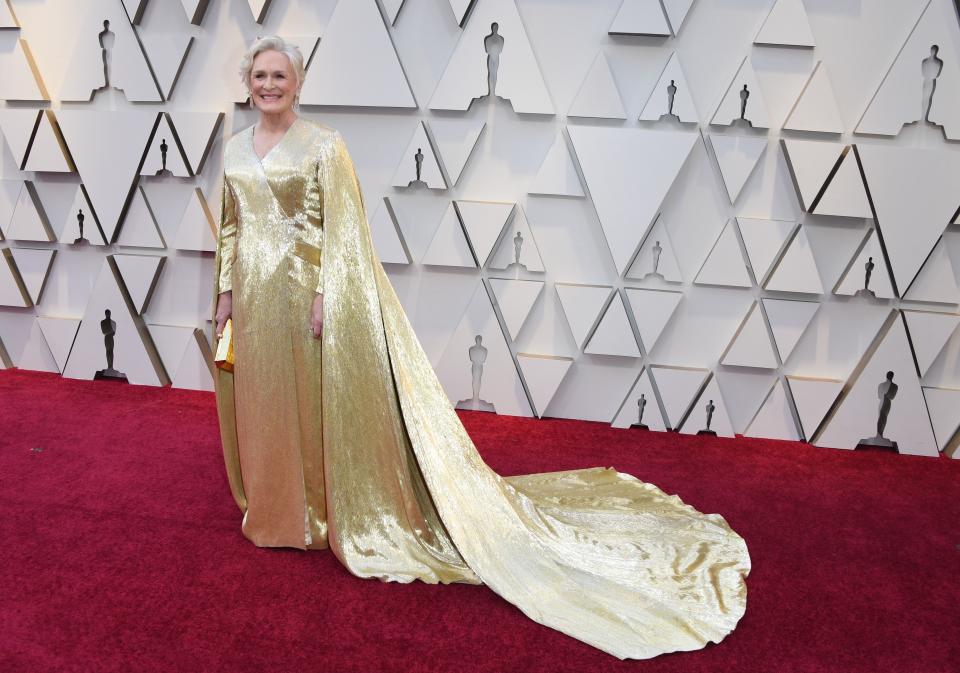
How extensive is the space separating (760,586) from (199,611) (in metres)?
1.56

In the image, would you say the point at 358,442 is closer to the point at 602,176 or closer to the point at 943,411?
the point at 602,176

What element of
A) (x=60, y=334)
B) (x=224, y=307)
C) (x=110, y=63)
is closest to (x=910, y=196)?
(x=224, y=307)

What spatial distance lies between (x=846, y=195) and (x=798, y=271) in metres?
0.36

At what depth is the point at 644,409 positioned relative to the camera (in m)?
3.39

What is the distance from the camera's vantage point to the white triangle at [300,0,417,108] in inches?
125

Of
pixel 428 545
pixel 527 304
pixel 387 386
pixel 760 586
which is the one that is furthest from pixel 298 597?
pixel 527 304

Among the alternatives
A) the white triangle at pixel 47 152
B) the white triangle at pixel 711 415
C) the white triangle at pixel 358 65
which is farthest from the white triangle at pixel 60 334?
the white triangle at pixel 711 415

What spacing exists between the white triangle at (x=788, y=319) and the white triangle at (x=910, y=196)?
15.1 inches

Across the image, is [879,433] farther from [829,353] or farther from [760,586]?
[760,586]

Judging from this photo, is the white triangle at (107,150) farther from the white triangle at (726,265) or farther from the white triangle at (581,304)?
the white triangle at (726,265)

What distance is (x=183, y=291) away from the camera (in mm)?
3639

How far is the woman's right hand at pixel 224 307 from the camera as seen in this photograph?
2195 mm

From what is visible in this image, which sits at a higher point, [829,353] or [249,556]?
[829,353]

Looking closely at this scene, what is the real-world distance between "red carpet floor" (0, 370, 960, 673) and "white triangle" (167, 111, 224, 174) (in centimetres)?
121
